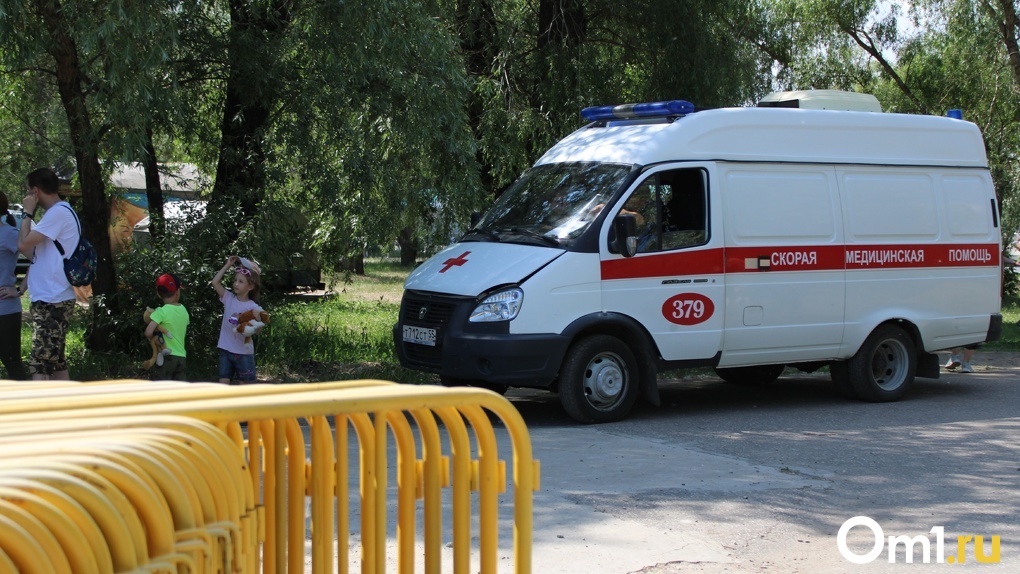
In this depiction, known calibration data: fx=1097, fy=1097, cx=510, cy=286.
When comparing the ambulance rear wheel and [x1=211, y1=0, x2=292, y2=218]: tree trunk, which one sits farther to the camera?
[x1=211, y1=0, x2=292, y2=218]: tree trunk

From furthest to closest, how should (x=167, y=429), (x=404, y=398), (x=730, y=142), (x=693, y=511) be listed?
(x=730, y=142)
(x=693, y=511)
(x=404, y=398)
(x=167, y=429)

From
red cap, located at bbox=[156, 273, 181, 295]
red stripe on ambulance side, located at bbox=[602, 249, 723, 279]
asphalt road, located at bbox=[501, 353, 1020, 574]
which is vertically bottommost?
asphalt road, located at bbox=[501, 353, 1020, 574]

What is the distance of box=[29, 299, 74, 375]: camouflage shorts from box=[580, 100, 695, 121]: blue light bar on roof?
5118mm

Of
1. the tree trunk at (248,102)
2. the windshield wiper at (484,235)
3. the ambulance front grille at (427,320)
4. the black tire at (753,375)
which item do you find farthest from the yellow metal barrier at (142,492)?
the black tire at (753,375)

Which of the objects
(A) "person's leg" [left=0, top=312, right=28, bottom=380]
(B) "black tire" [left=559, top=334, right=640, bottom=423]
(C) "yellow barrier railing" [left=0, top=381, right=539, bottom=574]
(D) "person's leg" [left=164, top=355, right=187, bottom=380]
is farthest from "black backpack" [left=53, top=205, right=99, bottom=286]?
(C) "yellow barrier railing" [left=0, top=381, right=539, bottom=574]

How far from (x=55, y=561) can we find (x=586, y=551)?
11.3 ft

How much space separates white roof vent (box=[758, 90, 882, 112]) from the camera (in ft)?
36.6

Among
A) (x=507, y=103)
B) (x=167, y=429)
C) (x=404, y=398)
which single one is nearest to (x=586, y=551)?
(x=404, y=398)

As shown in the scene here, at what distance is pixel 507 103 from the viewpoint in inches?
559

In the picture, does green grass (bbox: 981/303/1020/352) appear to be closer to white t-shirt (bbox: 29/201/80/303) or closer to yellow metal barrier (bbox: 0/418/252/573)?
white t-shirt (bbox: 29/201/80/303)

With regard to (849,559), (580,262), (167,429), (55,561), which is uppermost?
(580,262)

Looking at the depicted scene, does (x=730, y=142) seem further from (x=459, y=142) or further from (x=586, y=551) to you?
(x=586, y=551)

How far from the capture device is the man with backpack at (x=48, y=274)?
818cm

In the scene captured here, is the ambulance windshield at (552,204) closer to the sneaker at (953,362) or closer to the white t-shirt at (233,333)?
the white t-shirt at (233,333)
